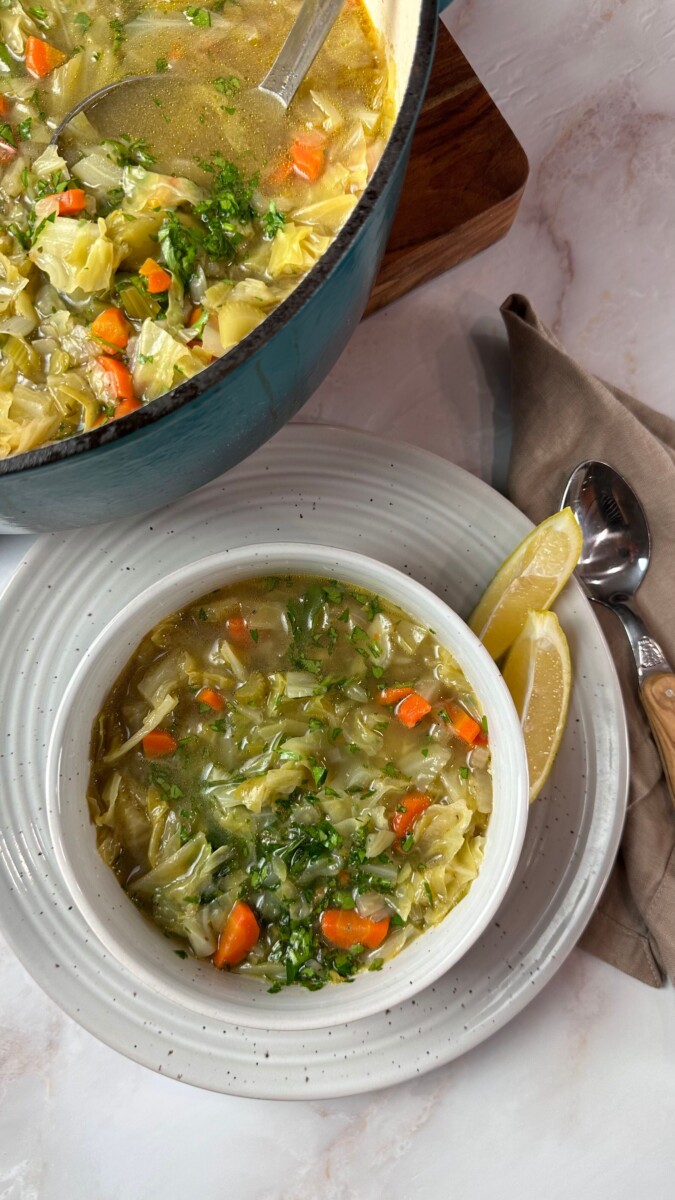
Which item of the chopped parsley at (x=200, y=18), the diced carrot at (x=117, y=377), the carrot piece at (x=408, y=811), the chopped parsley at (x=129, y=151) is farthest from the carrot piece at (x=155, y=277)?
the carrot piece at (x=408, y=811)

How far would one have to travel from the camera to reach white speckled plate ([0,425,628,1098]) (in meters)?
2.26

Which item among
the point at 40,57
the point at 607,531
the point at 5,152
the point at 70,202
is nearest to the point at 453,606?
the point at 607,531

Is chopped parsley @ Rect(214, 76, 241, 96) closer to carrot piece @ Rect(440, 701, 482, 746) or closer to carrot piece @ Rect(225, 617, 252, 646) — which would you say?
carrot piece @ Rect(225, 617, 252, 646)

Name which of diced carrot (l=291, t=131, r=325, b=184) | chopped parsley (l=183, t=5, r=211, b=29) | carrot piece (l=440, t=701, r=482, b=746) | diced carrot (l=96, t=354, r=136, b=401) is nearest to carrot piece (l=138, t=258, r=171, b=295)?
diced carrot (l=96, t=354, r=136, b=401)

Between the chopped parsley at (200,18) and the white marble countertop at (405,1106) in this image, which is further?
the white marble countertop at (405,1106)

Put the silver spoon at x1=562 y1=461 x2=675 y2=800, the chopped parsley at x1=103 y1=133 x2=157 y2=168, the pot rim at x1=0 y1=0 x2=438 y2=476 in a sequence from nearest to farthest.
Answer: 1. the pot rim at x1=0 y1=0 x2=438 y2=476
2. the chopped parsley at x1=103 y1=133 x2=157 y2=168
3. the silver spoon at x1=562 y1=461 x2=675 y2=800

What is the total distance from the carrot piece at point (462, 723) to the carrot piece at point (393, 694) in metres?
0.09

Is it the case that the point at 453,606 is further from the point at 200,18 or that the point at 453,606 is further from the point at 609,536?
the point at 200,18

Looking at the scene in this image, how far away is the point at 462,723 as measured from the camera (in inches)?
88.7

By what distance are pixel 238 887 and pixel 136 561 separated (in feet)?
2.52

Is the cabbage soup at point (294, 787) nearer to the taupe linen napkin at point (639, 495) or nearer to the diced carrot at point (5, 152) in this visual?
the taupe linen napkin at point (639, 495)

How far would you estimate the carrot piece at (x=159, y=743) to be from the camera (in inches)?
88.5

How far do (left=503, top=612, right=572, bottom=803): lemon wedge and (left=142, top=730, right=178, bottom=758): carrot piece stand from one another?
783 mm

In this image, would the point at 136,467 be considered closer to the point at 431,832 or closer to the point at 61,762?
the point at 61,762
